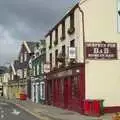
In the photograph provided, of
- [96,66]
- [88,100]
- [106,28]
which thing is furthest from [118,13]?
[88,100]

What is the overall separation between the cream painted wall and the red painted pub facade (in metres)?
0.79

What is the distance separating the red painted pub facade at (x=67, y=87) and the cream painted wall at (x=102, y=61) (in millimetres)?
791

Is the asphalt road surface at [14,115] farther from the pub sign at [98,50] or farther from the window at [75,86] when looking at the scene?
the pub sign at [98,50]

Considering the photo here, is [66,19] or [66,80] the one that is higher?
[66,19]

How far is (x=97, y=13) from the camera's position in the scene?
38156 millimetres

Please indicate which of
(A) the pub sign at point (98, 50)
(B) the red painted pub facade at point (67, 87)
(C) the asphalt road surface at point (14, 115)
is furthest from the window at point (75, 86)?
(C) the asphalt road surface at point (14, 115)

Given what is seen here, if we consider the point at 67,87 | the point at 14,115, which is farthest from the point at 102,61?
the point at 14,115

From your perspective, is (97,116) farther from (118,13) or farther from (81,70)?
(118,13)

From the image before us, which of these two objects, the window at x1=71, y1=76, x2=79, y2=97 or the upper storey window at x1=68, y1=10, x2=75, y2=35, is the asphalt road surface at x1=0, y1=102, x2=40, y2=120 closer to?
the window at x1=71, y1=76, x2=79, y2=97

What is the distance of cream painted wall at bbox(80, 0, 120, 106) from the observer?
122ft

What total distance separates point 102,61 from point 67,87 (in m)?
7.23

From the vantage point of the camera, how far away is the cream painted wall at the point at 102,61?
37.2 m

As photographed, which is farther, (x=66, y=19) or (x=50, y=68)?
(x=50, y=68)

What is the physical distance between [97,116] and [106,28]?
7215 mm
